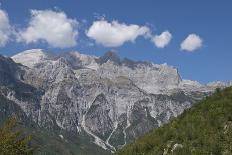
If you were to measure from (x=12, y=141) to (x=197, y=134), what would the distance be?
12.3m

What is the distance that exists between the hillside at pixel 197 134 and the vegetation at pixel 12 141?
6.76m

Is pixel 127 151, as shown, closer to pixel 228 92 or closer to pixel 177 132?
pixel 177 132

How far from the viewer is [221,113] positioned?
30.4 meters

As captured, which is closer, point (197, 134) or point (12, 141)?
point (197, 134)

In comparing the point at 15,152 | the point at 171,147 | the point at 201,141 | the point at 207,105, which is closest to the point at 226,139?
the point at 201,141

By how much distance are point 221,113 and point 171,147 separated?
13.3 feet

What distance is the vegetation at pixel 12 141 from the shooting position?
30828 mm

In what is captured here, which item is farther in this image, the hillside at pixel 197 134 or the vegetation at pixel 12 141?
the vegetation at pixel 12 141

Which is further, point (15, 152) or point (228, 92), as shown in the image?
point (228, 92)

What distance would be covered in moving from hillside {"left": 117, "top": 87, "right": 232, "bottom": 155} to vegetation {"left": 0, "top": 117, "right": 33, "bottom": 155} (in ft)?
22.2

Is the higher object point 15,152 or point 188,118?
point 188,118

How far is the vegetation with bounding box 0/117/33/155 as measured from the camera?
30.8m

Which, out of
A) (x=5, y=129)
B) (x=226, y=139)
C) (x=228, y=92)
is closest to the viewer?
(x=226, y=139)

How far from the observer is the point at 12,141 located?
31.5m
